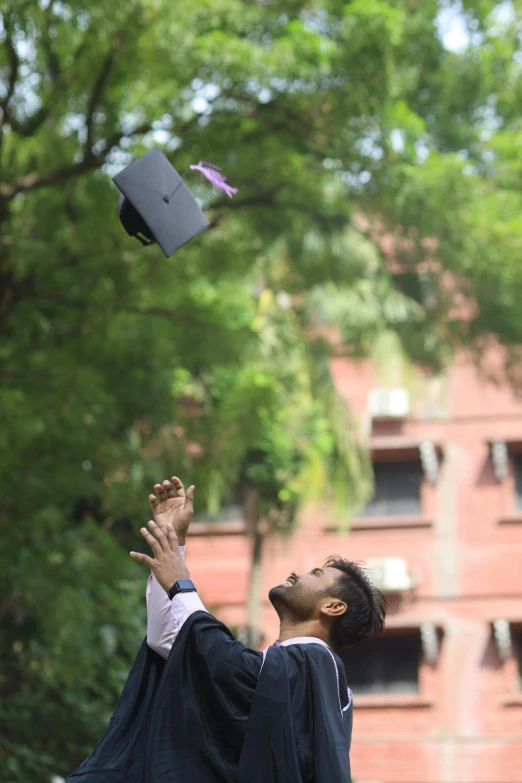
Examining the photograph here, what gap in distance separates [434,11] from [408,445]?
991cm

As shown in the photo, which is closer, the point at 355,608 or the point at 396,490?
the point at 355,608

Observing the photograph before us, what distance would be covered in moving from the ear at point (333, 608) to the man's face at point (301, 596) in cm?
2

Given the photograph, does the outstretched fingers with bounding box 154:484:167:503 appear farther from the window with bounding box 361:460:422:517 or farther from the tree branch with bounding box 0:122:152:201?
the window with bounding box 361:460:422:517

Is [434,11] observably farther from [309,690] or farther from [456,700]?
[456,700]

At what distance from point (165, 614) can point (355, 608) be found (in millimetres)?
564

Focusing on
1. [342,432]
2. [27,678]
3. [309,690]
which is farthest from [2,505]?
[342,432]

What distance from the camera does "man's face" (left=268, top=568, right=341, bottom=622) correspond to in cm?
313

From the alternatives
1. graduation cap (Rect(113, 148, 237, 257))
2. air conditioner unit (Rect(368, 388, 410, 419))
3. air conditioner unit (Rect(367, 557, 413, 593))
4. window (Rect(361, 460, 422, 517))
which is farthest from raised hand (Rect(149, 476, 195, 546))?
air conditioner unit (Rect(368, 388, 410, 419))

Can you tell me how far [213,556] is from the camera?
17953 mm

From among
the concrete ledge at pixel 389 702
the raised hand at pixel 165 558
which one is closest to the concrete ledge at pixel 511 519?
the concrete ledge at pixel 389 702

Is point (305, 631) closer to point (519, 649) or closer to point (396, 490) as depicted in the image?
point (519, 649)

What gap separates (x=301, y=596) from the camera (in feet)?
10.3

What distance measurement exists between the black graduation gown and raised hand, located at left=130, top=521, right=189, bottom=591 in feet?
0.42

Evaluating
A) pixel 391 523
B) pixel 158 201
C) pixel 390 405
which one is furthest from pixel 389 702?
pixel 158 201
